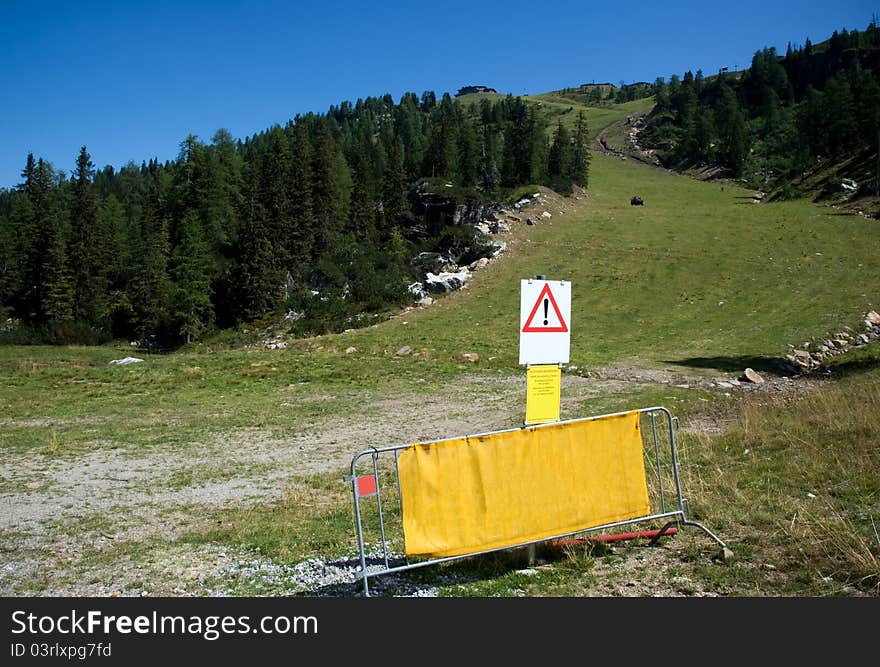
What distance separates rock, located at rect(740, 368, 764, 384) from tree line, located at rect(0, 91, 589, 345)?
24.5m

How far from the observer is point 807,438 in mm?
9977

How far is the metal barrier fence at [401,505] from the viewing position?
5672 mm

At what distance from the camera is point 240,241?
57656mm

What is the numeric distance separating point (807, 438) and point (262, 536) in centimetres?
892

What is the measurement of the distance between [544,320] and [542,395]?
0.85 m

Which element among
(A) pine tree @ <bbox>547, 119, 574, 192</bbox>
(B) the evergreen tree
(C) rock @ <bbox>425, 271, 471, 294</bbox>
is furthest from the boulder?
(B) the evergreen tree

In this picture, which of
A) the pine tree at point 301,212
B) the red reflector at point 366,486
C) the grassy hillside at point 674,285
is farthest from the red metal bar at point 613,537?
the pine tree at point 301,212

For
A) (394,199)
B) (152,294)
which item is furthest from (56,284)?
(394,199)

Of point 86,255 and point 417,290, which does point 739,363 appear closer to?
point 417,290

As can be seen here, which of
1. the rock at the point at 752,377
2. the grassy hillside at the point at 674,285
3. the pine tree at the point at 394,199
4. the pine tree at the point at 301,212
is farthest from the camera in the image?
the pine tree at the point at 394,199

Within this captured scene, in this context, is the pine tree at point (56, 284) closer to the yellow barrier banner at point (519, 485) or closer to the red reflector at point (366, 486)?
the red reflector at point (366, 486)

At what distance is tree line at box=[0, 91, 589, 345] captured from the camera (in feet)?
171

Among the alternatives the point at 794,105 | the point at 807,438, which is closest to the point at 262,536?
the point at 807,438

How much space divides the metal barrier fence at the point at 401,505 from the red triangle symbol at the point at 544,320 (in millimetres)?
1074
